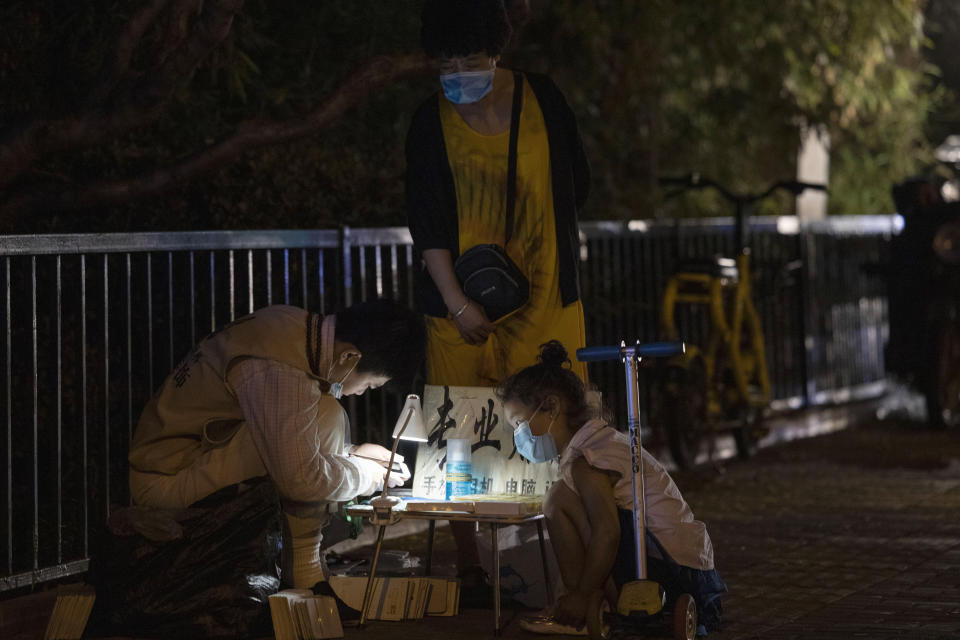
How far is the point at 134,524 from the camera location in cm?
550

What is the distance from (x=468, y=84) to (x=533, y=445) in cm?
151

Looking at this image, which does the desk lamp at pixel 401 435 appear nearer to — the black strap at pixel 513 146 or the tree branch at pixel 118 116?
the black strap at pixel 513 146

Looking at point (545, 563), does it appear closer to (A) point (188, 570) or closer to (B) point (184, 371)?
(A) point (188, 570)

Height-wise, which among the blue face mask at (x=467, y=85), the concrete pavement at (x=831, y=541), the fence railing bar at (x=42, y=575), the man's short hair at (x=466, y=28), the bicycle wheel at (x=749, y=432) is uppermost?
the man's short hair at (x=466, y=28)

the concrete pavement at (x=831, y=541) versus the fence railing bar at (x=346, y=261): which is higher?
the fence railing bar at (x=346, y=261)

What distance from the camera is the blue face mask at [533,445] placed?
5.99m

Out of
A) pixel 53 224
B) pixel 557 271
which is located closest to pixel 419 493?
pixel 557 271

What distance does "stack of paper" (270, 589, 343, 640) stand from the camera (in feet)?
18.2

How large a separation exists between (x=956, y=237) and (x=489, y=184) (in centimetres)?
677

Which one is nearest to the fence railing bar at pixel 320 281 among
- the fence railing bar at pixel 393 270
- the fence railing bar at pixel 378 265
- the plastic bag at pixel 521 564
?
A: the fence railing bar at pixel 378 265

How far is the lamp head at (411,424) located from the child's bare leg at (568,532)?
64 centimetres

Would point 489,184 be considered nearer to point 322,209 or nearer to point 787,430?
point 322,209

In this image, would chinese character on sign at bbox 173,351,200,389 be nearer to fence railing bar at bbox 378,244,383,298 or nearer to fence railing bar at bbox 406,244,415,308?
fence railing bar at bbox 378,244,383,298

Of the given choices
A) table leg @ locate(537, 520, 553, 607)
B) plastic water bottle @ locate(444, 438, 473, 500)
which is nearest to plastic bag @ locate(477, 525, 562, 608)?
Result: table leg @ locate(537, 520, 553, 607)
